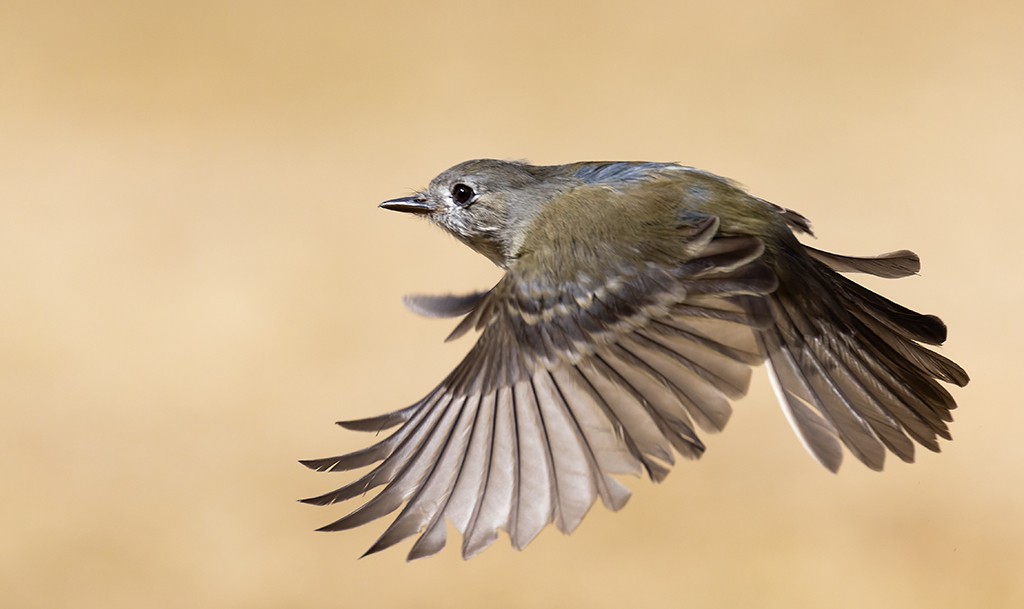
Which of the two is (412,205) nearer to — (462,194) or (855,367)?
(462,194)

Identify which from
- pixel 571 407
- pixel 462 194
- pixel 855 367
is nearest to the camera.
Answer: pixel 571 407

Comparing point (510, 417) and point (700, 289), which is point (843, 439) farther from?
point (510, 417)

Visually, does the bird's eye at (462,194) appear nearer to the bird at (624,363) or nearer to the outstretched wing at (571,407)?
the bird at (624,363)

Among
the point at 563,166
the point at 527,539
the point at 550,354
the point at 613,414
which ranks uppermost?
the point at 563,166

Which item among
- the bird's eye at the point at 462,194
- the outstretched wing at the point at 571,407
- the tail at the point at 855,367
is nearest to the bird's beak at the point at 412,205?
the bird's eye at the point at 462,194

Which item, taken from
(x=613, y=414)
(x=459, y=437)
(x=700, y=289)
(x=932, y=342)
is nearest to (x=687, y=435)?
(x=613, y=414)

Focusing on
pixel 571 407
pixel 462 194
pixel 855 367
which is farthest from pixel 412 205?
pixel 855 367
